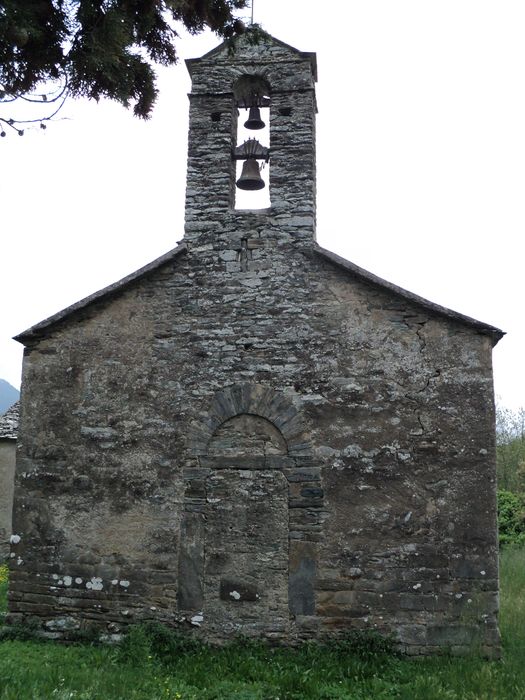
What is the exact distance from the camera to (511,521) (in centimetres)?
1944

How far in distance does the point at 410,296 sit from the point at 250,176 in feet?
9.64

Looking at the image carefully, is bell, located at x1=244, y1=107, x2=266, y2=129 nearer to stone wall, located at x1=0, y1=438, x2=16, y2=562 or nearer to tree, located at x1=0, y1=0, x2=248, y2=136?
tree, located at x1=0, y1=0, x2=248, y2=136

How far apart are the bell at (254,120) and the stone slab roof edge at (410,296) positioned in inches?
96.5

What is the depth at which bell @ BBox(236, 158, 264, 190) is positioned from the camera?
9734 millimetres

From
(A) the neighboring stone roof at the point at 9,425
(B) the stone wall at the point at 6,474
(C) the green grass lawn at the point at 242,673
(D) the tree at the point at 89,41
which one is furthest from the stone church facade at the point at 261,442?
(B) the stone wall at the point at 6,474

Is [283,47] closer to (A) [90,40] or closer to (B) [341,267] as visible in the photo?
(B) [341,267]

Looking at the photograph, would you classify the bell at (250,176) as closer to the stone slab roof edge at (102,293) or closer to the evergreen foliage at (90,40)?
the stone slab roof edge at (102,293)

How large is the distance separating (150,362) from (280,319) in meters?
1.80

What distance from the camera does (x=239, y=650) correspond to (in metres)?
7.90

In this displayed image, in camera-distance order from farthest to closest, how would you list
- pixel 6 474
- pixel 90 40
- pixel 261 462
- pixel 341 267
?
1. pixel 6 474
2. pixel 341 267
3. pixel 261 462
4. pixel 90 40

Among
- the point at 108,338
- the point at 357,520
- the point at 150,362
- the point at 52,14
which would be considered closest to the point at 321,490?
the point at 357,520

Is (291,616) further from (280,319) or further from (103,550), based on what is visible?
(280,319)

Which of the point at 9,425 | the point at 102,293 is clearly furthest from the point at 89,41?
the point at 9,425

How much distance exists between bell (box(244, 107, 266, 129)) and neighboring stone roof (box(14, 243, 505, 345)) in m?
2.26
